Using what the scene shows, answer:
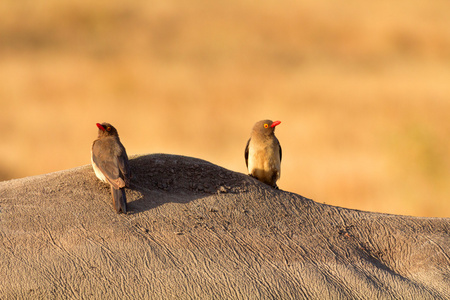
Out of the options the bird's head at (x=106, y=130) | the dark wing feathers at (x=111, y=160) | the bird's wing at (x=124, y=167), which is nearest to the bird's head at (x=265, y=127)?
the bird's head at (x=106, y=130)

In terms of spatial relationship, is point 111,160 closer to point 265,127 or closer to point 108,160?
point 108,160

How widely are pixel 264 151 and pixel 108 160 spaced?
2539mm

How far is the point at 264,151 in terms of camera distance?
328 inches

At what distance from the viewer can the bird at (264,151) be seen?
8352 mm

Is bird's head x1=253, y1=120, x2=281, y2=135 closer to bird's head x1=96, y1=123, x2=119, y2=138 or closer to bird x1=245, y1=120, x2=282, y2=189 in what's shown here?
bird x1=245, y1=120, x2=282, y2=189

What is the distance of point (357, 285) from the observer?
5.55 meters

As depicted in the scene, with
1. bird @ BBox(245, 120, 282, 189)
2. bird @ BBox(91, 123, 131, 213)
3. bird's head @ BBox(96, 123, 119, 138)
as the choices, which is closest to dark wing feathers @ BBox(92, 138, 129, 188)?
bird @ BBox(91, 123, 131, 213)

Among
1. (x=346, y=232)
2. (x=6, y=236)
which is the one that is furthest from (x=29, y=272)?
(x=346, y=232)

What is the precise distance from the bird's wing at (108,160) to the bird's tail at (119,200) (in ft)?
0.16

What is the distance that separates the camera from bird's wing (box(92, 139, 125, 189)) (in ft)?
20.0

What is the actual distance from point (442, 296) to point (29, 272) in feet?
11.9

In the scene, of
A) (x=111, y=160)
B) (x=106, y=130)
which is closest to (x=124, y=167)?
(x=111, y=160)

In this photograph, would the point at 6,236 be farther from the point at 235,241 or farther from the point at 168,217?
the point at 235,241

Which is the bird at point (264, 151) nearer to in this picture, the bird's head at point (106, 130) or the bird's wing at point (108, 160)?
the bird's head at point (106, 130)
